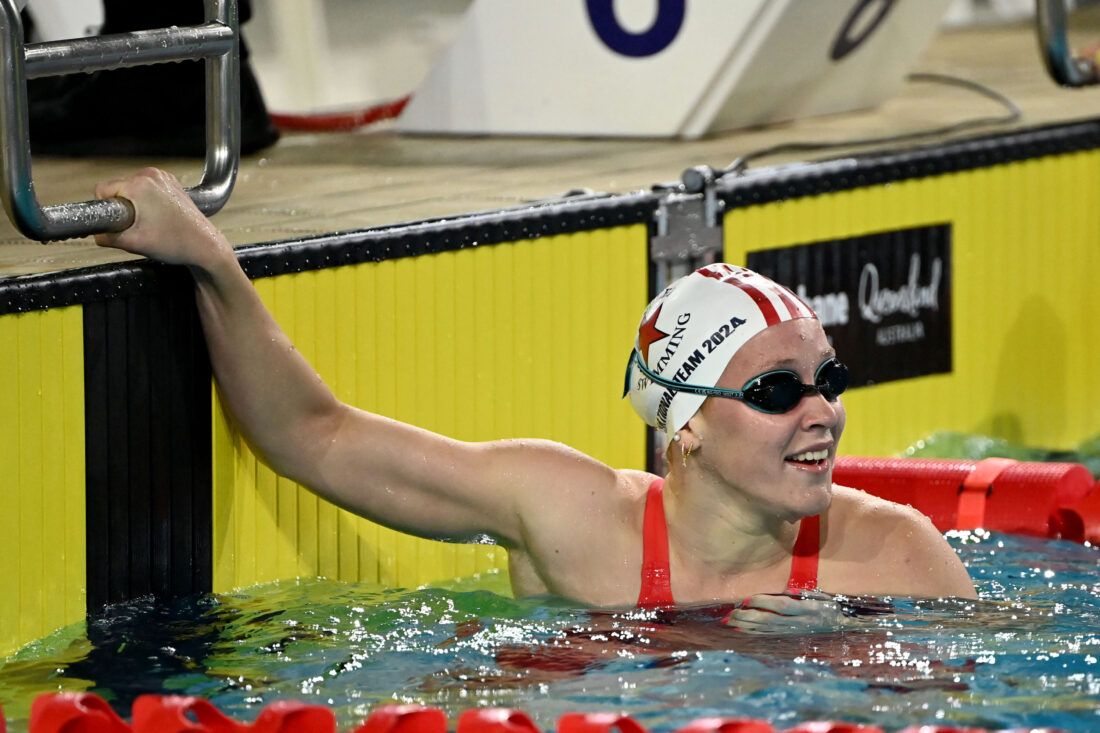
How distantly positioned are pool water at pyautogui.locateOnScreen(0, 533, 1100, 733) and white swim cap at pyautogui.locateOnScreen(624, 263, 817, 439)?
403 mm

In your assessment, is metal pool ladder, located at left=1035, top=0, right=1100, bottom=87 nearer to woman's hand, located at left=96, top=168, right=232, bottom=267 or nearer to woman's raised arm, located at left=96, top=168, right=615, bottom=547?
woman's raised arm, located at left=96, top=168, right=615, bottom=547

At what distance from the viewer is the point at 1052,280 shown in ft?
18.6

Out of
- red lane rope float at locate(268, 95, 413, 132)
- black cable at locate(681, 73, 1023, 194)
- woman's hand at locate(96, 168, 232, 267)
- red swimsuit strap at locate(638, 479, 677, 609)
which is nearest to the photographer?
woman's hand at locate(96, 168, 232, 267)

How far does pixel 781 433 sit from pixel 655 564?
395 millimetres

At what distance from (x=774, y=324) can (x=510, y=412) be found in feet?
3.38

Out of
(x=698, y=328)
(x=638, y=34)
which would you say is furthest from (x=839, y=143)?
(x=698, y=328)

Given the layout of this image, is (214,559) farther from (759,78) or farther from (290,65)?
(290,65)

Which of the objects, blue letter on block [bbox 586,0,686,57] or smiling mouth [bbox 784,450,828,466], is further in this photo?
blue letter on block [bbox 586,0,686,57]

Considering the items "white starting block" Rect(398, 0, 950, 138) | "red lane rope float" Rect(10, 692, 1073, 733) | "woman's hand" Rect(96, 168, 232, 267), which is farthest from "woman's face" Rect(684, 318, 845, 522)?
"white starting block" Rect(398, 0, 950, 138)

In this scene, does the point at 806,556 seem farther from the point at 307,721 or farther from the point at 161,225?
the point at 161,225

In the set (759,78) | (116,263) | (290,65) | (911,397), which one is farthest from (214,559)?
(290,65)

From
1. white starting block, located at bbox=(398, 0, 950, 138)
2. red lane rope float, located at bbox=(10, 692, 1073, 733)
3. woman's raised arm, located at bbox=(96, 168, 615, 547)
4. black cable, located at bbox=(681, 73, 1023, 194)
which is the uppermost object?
white starting block, located at bbox=(398, 0, 950, 138)

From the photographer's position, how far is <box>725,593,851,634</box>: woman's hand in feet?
11.1

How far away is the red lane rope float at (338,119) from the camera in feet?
20.4
